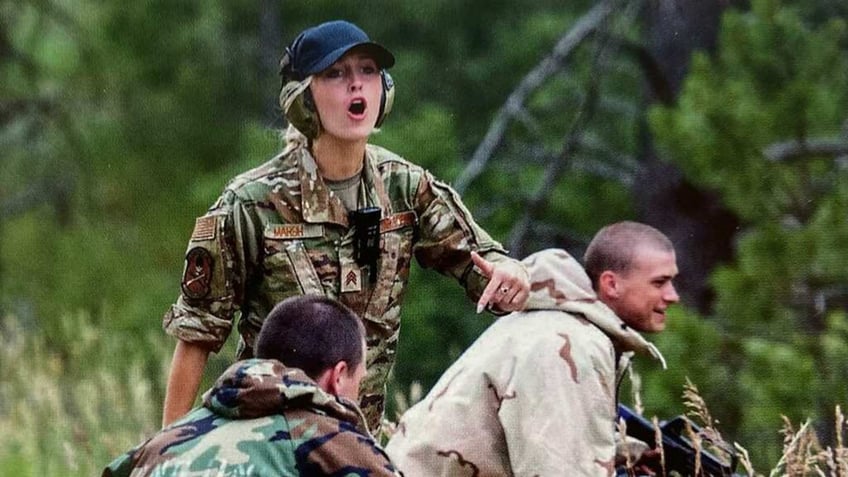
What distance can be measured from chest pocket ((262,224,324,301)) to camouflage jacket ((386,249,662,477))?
41cm

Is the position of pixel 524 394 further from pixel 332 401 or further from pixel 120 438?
pixel 120 438

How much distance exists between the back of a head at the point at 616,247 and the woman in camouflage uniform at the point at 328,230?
21cm

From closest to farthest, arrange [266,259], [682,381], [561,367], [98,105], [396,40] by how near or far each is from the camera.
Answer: [561,367], [266,259], [682,381], [396,40], [98,105]

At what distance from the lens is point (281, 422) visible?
11.9 feet

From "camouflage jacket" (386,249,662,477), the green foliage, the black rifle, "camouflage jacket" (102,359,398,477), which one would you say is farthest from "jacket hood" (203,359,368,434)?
the green foliage

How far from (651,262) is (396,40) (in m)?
9.62

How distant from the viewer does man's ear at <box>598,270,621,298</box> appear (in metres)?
4.59

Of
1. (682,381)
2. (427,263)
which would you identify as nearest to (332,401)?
(427,263)

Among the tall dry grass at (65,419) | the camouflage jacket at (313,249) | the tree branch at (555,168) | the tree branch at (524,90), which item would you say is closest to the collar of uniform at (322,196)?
the camouflage jacket at (313,249)

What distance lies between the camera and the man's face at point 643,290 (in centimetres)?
459

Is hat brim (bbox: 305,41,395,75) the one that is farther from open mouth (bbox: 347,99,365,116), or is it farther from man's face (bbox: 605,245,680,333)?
man's face (bbox: 605,245,680,333)

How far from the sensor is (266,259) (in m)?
4.55

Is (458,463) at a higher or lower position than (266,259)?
lower

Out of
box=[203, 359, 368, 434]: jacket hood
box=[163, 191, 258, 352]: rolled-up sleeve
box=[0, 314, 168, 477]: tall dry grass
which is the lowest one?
box=[0, 314, 168, 477]: tall dry grass
